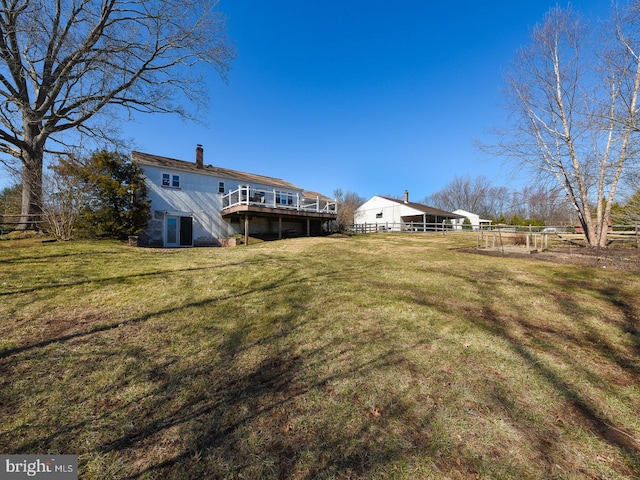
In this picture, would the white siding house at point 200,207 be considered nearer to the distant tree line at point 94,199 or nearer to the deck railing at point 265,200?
the deck railing at point 265,200

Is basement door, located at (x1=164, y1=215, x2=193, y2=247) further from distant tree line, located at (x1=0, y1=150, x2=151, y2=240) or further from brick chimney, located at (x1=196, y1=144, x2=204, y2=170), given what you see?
brick chimney, located at (x1=196, y1=144, x2=204, y2=170)

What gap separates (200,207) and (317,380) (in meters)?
16.7

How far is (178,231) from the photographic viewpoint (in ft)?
52.7

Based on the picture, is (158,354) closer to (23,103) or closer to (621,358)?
(621,358)

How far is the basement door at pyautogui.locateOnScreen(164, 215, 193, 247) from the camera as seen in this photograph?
618 inches

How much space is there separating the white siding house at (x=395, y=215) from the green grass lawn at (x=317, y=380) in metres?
26.5

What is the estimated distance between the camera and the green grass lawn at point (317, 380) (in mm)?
1958

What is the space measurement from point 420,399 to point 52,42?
19887 millimetres

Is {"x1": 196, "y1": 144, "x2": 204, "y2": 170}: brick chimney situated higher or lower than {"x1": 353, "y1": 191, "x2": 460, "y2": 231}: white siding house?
higher

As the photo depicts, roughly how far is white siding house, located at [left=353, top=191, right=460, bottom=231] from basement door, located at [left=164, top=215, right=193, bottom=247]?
1989cm

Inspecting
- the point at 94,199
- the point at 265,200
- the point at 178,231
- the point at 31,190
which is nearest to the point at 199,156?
the point at 265,200

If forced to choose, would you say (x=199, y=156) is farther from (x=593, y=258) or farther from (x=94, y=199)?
(x=593, y=258)

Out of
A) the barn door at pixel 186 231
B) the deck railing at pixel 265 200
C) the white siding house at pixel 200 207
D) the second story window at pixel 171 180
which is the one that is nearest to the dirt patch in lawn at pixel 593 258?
the deck railing at pixel 265 200

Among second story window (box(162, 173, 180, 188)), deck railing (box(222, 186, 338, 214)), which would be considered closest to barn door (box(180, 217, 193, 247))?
second story window (box(162, 173, 180, 188))
